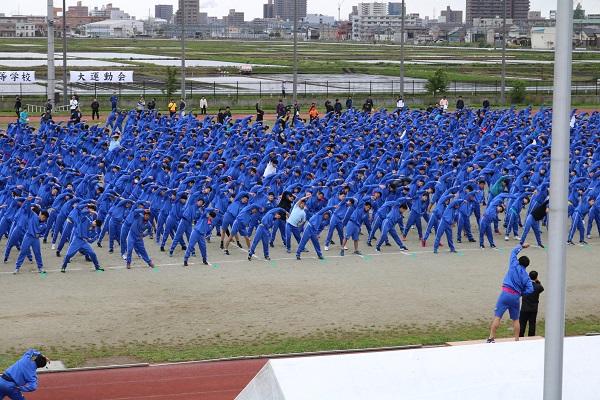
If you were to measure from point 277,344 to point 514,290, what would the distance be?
352 cm

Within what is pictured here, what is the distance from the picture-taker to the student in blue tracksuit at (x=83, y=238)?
20.0m

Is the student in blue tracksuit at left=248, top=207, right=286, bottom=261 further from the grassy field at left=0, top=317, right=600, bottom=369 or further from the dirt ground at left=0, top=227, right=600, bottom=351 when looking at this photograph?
the grassy field at left=0, top=317, right=600, bottom=369

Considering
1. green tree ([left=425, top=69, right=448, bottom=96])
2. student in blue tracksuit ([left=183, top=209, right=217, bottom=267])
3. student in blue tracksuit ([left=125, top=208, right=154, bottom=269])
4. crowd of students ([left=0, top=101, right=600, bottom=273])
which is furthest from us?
green tree ([left=425, top=69, right=448, bottom=96])

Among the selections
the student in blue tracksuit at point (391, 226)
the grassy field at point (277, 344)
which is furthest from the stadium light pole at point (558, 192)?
the student in blue tracksuit at point (391, 226)

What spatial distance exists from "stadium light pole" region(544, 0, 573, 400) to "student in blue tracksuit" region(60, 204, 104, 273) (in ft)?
45.7

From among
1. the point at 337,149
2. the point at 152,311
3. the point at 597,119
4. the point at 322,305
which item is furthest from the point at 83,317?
the point at 597,119

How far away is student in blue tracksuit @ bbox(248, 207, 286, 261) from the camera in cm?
2141

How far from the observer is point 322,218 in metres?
22.0

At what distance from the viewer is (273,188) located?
25.7 metres

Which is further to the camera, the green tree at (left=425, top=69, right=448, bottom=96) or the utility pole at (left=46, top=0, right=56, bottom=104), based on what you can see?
the green tree at (left=425, top=69, right=448, bottom=96)

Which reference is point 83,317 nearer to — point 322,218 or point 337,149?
point 322,218

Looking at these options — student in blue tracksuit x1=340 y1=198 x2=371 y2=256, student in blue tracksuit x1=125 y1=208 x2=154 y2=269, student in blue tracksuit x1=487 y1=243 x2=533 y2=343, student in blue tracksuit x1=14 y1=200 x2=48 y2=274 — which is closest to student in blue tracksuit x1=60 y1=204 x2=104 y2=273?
student in blue tracksuit x1=14 y1=200 x2=48 y2=274

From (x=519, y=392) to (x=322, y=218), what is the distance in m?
13.1

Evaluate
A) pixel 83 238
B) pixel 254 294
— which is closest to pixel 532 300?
pixel 254 294
